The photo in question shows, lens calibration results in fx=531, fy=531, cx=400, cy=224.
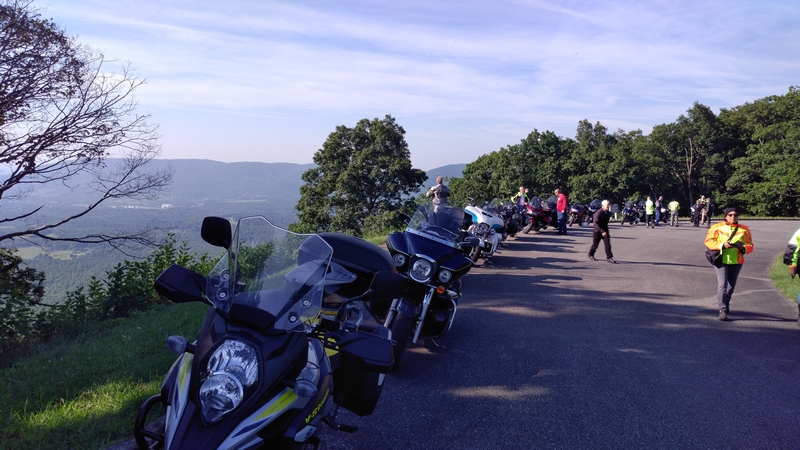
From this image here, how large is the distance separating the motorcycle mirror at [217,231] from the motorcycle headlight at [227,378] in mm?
861

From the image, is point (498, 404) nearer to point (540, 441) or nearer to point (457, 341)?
point (540, 441)

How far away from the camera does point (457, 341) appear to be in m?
6.42

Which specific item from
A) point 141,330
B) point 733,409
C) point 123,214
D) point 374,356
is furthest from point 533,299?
point 123,214

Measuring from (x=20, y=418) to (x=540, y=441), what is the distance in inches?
151

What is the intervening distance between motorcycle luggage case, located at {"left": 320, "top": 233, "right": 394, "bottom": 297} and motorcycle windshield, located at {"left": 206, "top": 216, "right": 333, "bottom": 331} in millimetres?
1111

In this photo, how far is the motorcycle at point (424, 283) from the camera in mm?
5391

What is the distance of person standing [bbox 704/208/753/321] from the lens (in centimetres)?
802

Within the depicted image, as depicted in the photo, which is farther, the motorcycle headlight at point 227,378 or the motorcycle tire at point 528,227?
the motorcycle tire at point 528,227

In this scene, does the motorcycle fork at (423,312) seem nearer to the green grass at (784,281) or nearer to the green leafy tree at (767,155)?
the green grass at (784,281)

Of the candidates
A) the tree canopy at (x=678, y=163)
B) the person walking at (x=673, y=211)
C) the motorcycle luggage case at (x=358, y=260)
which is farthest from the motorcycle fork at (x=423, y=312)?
the tree canopy at (x=678, y=163)

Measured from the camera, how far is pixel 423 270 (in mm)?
5727

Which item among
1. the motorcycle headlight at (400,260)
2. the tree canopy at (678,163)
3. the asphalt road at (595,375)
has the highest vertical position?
the tree canopy at (678,163)

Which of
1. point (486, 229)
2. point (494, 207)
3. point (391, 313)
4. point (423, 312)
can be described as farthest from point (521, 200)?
point (391, 313)

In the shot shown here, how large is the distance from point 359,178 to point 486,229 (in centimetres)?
2641
